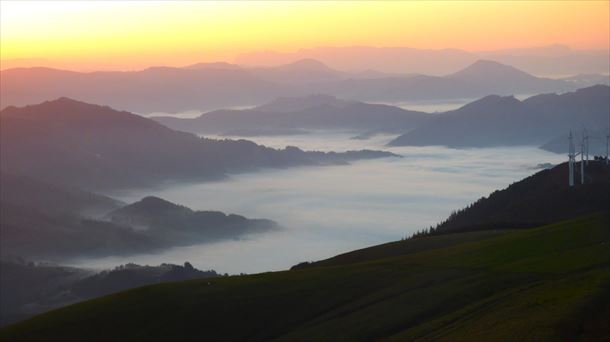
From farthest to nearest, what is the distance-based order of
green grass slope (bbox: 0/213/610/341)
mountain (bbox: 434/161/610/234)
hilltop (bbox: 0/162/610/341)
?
1. mountain (bbox: 434/161/610/234)
2. green grass slope (bbox: 0/213/610/341)
3. hilltop (bbox: 0/162/610/341)

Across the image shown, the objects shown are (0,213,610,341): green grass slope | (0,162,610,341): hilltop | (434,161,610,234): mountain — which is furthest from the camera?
(434,161,610,234): mountain

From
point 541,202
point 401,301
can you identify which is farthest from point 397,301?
point 541,202

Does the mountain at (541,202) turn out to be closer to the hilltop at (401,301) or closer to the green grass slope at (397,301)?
the green grass slope at (397,301)

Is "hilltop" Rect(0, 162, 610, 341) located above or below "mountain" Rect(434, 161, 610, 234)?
below

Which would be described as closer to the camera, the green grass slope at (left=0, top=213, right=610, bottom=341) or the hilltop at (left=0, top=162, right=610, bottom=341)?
the hilltop at (left=0, top=162, right=610, bottom=341)

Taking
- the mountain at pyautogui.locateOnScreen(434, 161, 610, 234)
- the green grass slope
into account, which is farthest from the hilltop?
the mountain at pyautogui.locateOnScreen(434, 161, 610, 234)

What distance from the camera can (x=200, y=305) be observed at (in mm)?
66312

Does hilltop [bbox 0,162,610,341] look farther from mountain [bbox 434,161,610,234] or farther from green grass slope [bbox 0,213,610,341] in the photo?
mountain [bbox 434,161,610,234]

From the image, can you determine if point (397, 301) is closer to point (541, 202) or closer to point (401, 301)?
point (401, 301)

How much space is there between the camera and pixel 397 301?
5775 centimetres

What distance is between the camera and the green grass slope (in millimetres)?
45344

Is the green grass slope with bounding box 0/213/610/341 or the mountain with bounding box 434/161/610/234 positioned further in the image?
the mountain with bounding box 434/161/610/234

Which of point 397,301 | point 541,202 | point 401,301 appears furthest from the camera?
point 541,202

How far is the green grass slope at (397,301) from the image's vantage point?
1785 inches
